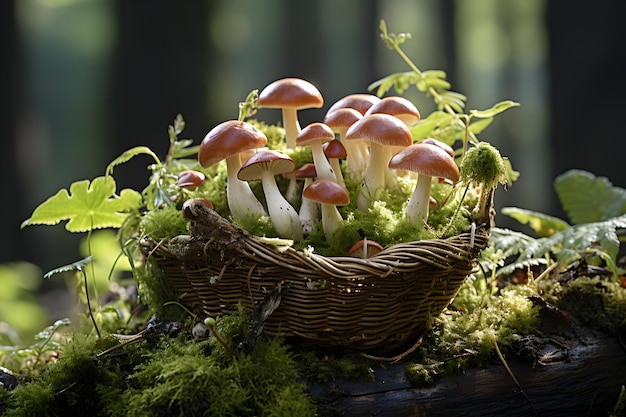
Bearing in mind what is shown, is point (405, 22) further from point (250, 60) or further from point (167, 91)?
point (167, 91)

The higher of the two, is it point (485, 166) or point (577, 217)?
point (485, 166)

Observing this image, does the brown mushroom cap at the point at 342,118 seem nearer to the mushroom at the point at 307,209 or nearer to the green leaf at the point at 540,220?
the mushroom at the point at 307,209

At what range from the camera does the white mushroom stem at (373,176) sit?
2121 millimetres

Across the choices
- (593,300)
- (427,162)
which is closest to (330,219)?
(427,162)

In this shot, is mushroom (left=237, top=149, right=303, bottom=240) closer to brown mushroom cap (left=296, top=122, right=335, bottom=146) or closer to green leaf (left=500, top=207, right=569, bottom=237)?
brown mushroom cap (left=296, top=122, right=335, bottom=146)

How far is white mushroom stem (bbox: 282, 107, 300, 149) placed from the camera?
2.29 meters

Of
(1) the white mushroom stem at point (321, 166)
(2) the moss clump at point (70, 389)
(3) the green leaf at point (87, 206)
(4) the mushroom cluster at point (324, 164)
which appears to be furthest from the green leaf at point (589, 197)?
(2) the moss clump at point (70, 389)

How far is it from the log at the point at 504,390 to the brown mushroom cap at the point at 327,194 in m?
0.59

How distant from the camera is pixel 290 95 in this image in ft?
6.88

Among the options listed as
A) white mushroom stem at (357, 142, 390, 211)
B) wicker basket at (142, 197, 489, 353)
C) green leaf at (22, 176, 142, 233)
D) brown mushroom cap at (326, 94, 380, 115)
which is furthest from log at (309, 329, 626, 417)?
green leaf at (22, 176, 142, 233)

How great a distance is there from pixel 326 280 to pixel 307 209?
1.62 ft

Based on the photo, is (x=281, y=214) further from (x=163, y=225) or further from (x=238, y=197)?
(x=163, y=225)

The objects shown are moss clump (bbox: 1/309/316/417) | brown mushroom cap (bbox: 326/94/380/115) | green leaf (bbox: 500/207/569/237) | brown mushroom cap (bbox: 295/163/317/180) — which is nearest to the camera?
moss clump (bbox: 1/309/316/417)

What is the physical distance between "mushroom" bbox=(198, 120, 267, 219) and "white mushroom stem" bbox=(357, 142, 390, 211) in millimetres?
418
